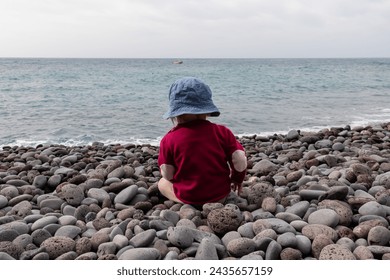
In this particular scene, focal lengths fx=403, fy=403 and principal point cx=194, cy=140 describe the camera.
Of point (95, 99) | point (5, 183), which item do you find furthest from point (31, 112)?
point (5, 183)

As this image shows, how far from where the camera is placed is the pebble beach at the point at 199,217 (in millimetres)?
2555

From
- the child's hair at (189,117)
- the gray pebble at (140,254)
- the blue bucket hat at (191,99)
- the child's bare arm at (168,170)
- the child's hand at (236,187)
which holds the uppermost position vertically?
the blue bucket hat at (191,99)

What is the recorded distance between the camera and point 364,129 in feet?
26.5

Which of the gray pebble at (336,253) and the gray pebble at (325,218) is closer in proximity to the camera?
the gray pebble at (336,253)

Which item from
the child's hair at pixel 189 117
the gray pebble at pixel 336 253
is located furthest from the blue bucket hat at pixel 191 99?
the gray pebble at pixel 336 253

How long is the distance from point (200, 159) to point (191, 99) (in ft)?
1.58

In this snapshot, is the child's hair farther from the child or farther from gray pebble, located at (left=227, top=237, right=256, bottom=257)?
gray pebble, located at (left=227, top=237, right=256, bottom=257)

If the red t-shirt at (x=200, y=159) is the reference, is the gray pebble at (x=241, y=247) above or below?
below

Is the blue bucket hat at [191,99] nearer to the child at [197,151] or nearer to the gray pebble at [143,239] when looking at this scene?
the child at [197,151]

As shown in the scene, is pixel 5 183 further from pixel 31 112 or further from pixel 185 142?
pixel 31 112

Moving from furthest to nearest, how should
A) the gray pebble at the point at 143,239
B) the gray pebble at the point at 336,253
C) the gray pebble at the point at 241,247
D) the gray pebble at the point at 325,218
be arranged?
the gray pebble at the point at 325,218, the gray pebble at the point at 143,239, the gray pebble at the point at 241,247, the gray pebble at the point at 336,253

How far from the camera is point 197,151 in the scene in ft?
10.5

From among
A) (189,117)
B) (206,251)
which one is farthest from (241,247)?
(189,117)

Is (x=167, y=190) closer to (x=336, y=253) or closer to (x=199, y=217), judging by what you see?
(x=199, y=217)
